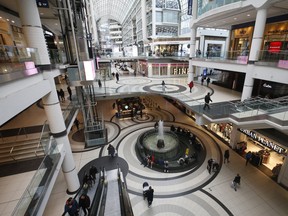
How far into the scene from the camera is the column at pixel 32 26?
5895 millimetres

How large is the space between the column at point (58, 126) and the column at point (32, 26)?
3.08 ft

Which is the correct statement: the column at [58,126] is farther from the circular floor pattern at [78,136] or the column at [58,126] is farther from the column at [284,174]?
the column at [284,174]

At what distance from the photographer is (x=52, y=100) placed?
7.05 meters

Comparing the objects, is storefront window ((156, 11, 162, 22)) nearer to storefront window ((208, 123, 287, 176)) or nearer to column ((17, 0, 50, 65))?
storefront window ((208, 123, 287, 176))

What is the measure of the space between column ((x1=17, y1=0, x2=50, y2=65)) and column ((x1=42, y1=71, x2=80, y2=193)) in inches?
37.0

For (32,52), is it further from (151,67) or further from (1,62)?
(151,67)

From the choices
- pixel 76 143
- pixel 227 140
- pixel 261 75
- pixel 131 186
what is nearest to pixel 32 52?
pixel 131 186

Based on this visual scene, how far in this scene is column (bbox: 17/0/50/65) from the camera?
590cm

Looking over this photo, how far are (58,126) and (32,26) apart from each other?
438 cm

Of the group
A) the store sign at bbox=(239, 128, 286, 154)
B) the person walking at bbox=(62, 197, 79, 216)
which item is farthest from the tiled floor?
the store sign at bbox=(239, 128, 286, 154)

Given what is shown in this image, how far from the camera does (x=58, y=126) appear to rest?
752 cm

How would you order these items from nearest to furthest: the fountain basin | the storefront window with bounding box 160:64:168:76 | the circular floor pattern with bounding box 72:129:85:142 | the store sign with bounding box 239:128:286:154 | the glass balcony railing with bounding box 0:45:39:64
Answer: the glass balcony railing with bounding box 0:45:39:64, the store sign with bounding box 239:128:286:154, the fountain basin, the circular floor pattern with bounding box 72:129:85:142, the storefront window with bounding box 160:64:168:76

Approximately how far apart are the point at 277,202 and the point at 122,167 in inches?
371

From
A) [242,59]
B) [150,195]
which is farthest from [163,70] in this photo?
[150,195]
